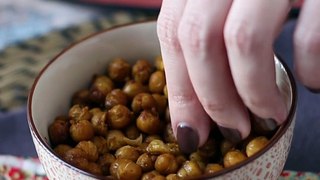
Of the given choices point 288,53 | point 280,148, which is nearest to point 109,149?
point 280,148

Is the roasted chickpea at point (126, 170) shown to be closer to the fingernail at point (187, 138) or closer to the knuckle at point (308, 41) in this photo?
the fingernail at point (187, 138)

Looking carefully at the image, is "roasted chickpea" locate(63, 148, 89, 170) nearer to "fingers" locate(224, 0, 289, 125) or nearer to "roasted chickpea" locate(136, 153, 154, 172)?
"roasted chickpea" locate(136, 153, 154, 172)

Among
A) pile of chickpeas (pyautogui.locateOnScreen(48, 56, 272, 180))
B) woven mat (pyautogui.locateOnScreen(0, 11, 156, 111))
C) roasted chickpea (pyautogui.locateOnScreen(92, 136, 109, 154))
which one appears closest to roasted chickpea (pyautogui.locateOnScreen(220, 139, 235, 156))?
pile of chickpeas (pyautogui.locateOnScreen(48, 56, 272, 180))

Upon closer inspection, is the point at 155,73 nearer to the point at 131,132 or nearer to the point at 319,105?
the point at 131,132

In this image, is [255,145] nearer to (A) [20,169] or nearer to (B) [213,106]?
(B) [213,106]

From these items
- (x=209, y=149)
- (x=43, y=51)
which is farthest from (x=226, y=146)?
(x=43, y=51)
